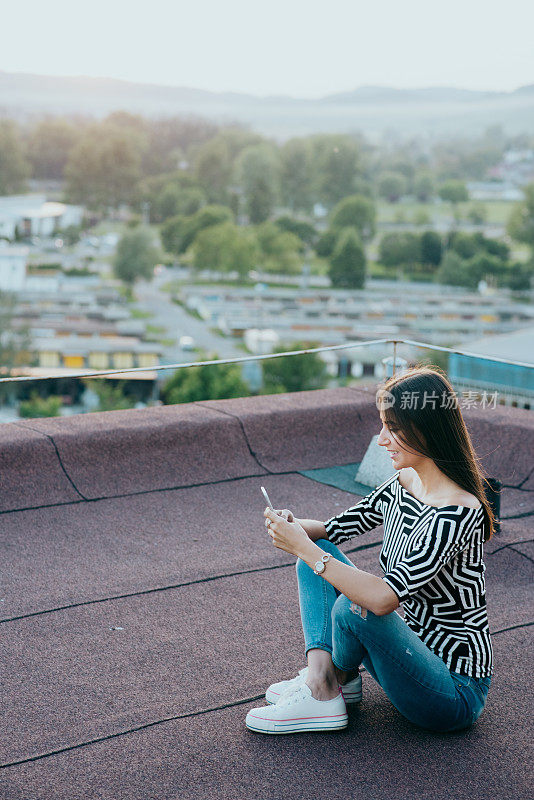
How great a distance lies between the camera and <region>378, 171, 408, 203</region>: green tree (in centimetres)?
4959

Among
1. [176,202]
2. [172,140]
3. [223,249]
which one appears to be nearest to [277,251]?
[223,249]

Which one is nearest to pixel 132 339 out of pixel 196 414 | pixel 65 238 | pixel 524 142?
pixel 65 238

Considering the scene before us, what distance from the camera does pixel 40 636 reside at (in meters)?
2.10

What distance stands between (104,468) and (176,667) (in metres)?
1.34

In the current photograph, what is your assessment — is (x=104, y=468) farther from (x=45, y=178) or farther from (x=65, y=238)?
(x=45, y=178)

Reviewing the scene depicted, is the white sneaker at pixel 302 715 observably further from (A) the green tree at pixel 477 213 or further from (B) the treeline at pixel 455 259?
(A) the green tree at pixel 477 213

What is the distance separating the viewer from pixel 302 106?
61.4 meters

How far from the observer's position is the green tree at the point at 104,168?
46500 millimetres

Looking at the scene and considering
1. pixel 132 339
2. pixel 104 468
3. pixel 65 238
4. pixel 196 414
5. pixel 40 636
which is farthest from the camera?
pixel 65 238

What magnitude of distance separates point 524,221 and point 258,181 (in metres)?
14.6

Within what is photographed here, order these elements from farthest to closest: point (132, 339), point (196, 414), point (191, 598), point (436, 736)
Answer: point (132, 339)
point (196, 414)
point (191, 598)
point (436, 736)

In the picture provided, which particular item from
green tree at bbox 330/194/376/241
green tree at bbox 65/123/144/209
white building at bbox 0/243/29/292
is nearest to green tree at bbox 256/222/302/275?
green tree at bbox 330/194/376/241

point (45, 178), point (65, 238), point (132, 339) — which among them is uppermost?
point (45, 178)

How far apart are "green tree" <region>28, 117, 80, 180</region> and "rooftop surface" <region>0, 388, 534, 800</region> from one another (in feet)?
153
